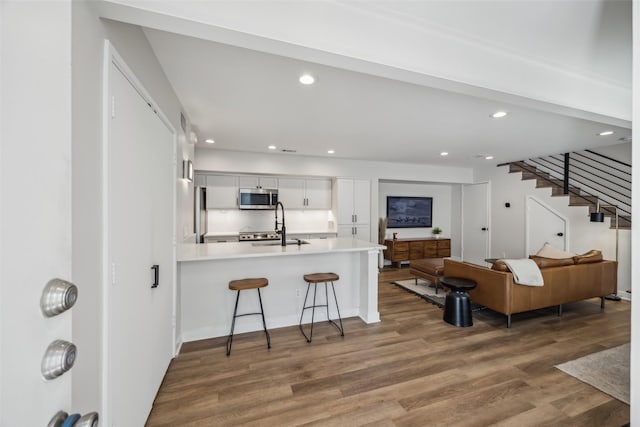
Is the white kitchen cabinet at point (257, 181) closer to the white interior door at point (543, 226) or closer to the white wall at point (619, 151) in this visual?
the white interior door at point (543, 226)

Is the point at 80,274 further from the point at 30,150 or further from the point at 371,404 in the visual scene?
the point at 371,404

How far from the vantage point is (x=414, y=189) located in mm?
7312

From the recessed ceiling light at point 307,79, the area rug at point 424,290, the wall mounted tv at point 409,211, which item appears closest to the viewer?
the recessed ceiling light at point 307,79

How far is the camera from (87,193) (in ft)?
3.37

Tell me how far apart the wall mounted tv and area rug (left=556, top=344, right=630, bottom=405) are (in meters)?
4.62

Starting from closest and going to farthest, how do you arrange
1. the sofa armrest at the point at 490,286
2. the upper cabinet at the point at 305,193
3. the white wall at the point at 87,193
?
the white wall at the point at 87,193 < the sofa armrest at the point at 490,286 < the upper cabinet at the point at 305,193

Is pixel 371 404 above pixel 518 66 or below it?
below

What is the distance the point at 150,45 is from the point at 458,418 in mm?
3273

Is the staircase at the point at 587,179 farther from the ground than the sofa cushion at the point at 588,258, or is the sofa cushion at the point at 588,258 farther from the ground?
the staircase at the point at 587,179

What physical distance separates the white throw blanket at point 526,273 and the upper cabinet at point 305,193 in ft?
11.8

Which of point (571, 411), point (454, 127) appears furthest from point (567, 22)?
point (571, 411)

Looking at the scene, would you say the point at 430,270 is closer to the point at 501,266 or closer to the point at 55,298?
the point at 501,266

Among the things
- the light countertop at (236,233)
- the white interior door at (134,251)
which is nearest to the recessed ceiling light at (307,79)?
the white interior door at (134,251)

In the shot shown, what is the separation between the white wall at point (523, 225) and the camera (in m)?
4.36
